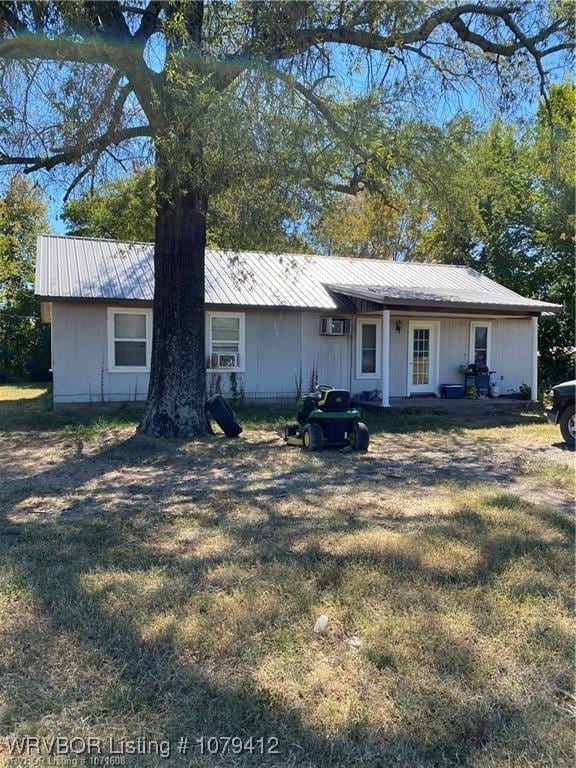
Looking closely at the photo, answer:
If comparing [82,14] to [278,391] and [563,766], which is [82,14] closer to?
[563,766]

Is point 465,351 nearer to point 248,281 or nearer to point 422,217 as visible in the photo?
point 422,217

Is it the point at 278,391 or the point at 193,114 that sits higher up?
the point at 193,114

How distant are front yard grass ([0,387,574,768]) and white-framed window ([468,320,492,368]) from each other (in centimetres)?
964

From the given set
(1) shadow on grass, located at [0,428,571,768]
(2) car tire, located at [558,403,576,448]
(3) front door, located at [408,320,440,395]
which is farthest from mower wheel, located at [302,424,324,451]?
(3) front door, located at [408,320,440,395]

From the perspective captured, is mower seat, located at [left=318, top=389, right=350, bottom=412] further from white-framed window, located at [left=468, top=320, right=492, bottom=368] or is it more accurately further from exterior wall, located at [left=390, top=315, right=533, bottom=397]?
white-framed window, located at [left=468, top=320, right=492, bottom=368]

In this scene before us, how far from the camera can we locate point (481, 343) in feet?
52.5

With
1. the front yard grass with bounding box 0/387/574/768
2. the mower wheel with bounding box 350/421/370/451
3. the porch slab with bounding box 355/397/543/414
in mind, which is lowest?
the front yard grass with bounding box 0/387/574/768

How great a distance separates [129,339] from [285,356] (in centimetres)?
368

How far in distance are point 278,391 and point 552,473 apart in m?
7.63

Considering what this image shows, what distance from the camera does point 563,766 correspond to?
2250 millimetres

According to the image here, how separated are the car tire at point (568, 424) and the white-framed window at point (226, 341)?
7.05m

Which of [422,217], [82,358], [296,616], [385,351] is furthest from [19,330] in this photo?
[296,616]

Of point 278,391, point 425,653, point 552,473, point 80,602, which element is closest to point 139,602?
point 80,602

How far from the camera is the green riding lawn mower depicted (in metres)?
8.67
